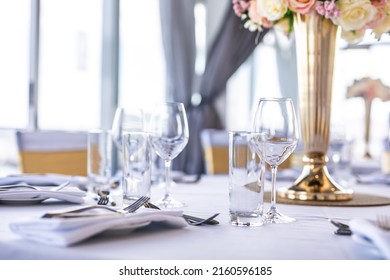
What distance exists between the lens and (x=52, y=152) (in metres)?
2.37

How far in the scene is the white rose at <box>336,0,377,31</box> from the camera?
147cm

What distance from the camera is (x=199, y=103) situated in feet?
16.1

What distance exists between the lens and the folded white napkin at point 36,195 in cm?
126

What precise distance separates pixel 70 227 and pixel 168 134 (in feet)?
1.93

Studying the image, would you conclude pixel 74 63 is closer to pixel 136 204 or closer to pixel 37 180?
pixel 37 180

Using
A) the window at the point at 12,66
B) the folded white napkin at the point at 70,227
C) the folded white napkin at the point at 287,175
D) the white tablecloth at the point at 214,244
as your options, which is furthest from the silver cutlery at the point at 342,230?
the window at the point at 12,66

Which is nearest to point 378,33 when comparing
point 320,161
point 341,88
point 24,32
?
point 320,161

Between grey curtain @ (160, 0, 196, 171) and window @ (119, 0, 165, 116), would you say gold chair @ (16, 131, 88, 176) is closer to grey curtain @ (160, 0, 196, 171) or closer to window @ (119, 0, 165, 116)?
grey curtain @ (160, 0, 196, 171)

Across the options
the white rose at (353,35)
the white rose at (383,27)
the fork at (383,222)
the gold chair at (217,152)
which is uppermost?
the white rose at (383,27)

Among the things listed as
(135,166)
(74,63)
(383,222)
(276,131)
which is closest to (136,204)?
(135,166)

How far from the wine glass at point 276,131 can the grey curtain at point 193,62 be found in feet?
10.9

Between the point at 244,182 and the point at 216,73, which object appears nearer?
the point at 244,182

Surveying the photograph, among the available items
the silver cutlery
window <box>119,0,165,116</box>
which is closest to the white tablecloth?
the silver cutlery

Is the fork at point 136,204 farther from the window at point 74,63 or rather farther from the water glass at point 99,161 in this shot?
the window at point 74,63
